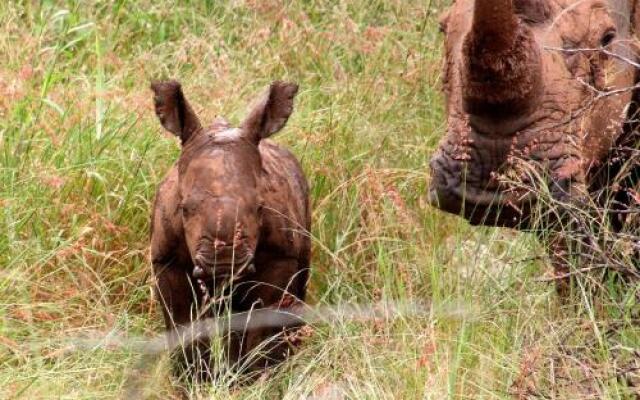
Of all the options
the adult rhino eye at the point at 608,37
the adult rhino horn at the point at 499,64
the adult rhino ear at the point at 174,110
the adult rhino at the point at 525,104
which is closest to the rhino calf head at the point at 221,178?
the adult rhino ear at the point at 174,110

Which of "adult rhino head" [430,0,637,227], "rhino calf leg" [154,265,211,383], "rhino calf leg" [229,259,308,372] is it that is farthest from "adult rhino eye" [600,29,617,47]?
"rhino calf leg" [154,265,211,383]

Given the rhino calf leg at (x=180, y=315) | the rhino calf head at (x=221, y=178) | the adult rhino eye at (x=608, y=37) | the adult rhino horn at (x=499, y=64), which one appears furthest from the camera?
the rhino calf leg at (x=180, y=315)

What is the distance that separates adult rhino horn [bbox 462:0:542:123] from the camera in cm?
643

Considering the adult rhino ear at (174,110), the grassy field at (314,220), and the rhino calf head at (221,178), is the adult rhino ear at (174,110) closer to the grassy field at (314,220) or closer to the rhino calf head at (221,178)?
the rhino calf head at (221,178)

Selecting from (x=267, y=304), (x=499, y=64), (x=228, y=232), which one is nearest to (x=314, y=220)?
(x=267, y=304)

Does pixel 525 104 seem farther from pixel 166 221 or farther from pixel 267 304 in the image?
pixel 166 221

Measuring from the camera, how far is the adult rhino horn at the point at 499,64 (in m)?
6.43

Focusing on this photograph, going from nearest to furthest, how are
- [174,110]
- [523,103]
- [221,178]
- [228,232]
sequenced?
[523,103] → [228,232] → [221,178] → [174,110]

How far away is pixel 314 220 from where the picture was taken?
8.71m

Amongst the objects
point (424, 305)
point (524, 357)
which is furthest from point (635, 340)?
point (424, 305)

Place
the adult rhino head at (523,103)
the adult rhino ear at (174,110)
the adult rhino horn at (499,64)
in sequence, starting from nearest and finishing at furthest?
the adult rhino horn at (499,64) → the adult rhino head at (523,103) → the adult rhino ear at (174,110)

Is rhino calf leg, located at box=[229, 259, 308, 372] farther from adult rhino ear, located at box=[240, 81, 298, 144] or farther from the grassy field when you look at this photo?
adult rhino ear, located at box=[240, 81, 298, 144]

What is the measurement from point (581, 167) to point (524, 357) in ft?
2.82

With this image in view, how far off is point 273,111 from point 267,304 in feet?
2.55
